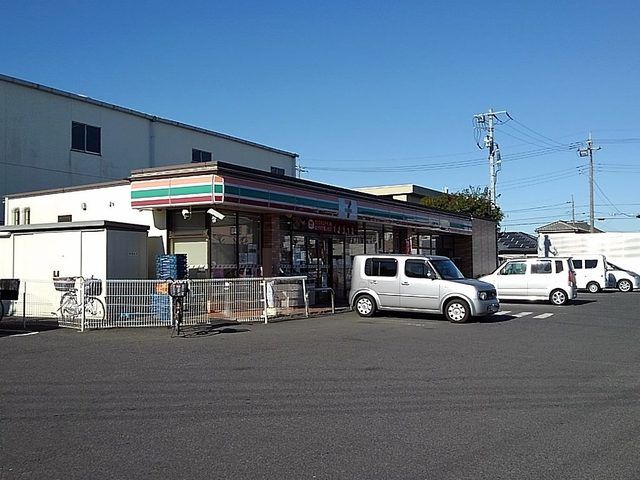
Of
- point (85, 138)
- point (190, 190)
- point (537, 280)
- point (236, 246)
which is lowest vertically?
point (537, 280)

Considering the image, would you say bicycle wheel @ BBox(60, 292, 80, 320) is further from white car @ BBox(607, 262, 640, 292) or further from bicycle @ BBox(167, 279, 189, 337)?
white car @ BBox(607, 262, 640, 292)

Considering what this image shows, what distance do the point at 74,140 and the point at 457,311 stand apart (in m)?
18.5

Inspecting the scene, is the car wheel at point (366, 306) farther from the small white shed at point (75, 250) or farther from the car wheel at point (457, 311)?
the small white shed at point (75, 250)

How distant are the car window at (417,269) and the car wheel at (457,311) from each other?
94 cm

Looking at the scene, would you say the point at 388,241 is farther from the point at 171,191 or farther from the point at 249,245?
the point at 171,191

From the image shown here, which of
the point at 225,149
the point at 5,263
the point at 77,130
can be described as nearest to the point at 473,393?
the point at 5,263

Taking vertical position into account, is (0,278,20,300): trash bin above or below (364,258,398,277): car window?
below

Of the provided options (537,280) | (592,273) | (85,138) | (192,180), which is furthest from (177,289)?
(592,273)

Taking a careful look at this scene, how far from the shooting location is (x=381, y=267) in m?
18.6

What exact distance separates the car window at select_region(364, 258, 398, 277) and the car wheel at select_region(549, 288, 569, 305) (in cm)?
810

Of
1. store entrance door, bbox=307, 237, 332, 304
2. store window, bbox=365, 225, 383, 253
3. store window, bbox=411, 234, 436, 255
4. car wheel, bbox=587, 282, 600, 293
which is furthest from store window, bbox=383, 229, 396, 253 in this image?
car wheel, bbox=587, 282, 600, 293

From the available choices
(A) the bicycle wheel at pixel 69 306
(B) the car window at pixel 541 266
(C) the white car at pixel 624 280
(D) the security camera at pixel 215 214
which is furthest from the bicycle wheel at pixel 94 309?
(C) the white car at pixel 624 280

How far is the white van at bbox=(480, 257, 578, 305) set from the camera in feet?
76.9

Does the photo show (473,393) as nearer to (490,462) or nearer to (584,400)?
(584,400)
